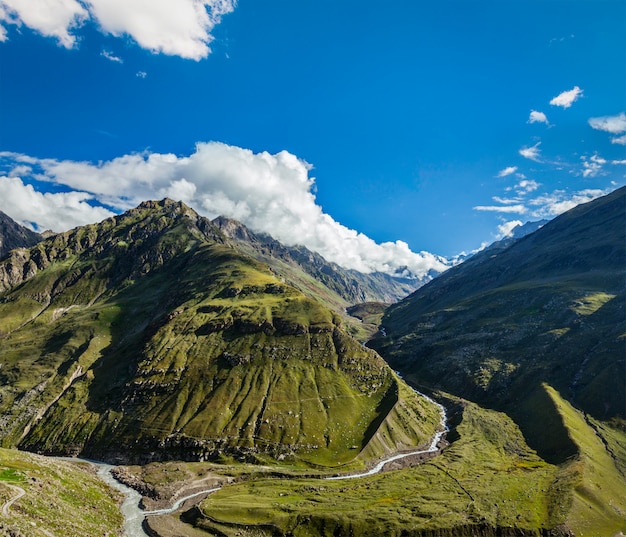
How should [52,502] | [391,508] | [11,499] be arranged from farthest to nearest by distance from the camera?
[391,508] → [52,502] → [11,499]

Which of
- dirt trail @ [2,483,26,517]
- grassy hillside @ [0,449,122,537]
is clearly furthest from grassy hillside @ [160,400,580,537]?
dirt trail @ [2,483,26,517]

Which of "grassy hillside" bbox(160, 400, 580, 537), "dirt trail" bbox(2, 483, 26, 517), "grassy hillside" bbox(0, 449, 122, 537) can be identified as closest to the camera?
"dirt trail" bbox(2, 483, 26, 517)

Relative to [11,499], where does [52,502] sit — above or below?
below

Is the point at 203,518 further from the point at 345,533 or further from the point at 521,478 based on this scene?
the point at 521,478

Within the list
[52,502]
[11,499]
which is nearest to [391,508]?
[52,502]

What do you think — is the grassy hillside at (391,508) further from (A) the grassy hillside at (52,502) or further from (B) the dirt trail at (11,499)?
(B) the dirt trail at (11,499)

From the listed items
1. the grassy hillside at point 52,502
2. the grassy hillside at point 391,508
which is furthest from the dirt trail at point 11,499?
the grassy hillside at point 391,508

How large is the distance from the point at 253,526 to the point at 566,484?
13743cm

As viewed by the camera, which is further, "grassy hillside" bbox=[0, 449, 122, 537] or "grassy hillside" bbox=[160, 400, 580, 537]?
"grassy hillside" bbox=[160, 400, 580, 537]

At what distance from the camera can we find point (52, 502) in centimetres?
11931

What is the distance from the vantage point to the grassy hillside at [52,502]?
96900 mm

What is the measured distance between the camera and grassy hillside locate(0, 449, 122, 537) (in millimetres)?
96900

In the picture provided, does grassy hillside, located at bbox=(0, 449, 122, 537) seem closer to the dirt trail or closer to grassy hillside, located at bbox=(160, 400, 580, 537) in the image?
the dirt trail

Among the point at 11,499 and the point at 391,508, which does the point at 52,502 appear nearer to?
the point at 11,499
